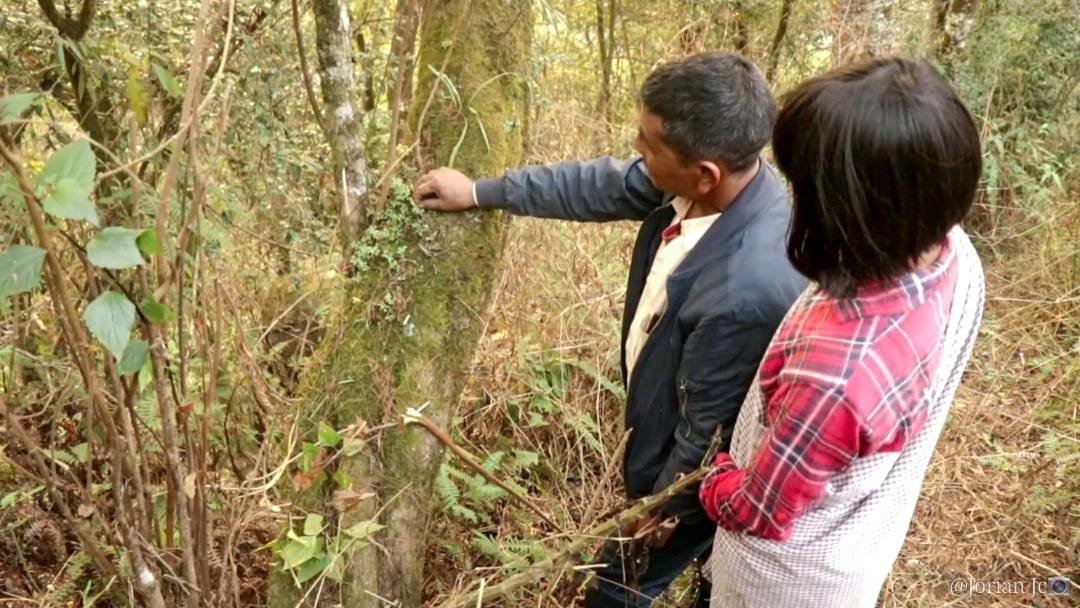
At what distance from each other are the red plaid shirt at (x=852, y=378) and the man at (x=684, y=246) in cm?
31

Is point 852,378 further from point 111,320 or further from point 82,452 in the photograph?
point 82,452

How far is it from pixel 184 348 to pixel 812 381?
1155mm

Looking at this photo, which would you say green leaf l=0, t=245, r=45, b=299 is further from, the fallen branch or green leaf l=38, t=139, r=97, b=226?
the fallen branch

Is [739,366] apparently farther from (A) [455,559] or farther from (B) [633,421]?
(A) [455,559]

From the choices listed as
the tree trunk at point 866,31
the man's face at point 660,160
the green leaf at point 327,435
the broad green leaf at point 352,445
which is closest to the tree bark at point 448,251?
the broad green leaf at point 352,445

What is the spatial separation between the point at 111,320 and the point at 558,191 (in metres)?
1.26

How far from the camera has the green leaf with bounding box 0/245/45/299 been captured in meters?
0.96

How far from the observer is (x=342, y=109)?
1883mm

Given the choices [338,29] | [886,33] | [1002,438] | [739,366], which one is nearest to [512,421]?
[739,366]

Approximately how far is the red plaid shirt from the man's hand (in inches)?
36.0

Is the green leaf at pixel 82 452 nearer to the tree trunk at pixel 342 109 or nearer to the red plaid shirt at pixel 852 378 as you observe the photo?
the tree trunk at pixel 342 109

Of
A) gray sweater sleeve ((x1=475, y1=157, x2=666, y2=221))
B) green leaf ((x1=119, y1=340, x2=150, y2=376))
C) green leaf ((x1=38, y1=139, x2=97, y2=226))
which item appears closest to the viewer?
green leaf ((x1=38, y1=139, x2=97, y2=226))

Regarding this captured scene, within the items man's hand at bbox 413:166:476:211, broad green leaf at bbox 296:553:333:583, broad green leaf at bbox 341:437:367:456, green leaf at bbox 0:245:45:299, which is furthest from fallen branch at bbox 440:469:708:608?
green leaf at bbox 0:245:45:299

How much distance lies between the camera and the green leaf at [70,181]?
928mm
